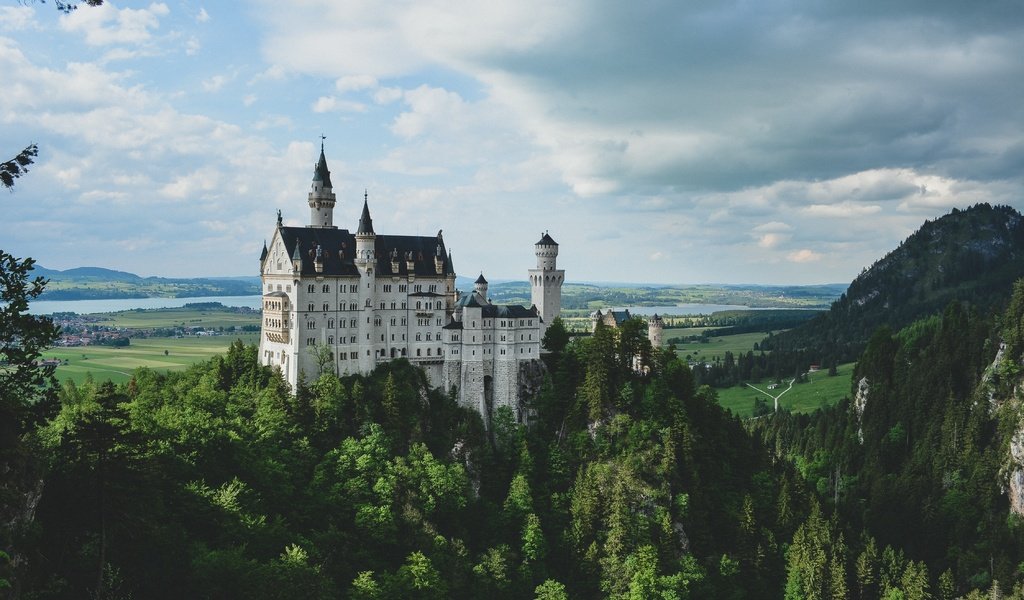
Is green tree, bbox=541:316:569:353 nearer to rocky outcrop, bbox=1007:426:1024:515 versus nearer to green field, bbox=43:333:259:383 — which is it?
green field, bbox=43:333:259:383

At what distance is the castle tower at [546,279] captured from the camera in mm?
112375

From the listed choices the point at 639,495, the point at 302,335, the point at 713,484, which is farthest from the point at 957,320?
the point at 302,335

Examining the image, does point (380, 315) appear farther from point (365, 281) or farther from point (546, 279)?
point (546, 279)

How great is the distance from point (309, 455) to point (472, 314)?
87.9 feet

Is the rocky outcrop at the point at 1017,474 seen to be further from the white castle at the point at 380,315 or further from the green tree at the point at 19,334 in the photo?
the green tree at the point at 19,334

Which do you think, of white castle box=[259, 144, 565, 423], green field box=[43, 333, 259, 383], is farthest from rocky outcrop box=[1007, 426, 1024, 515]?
green field box=[43, 333, 259, 383]

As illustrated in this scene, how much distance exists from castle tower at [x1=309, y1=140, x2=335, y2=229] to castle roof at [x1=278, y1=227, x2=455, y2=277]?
339 centimetres

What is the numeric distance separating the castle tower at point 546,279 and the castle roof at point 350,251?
44.7 ft

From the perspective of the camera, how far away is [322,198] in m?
103

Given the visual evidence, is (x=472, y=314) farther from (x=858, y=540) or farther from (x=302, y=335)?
(x=858, y=540)

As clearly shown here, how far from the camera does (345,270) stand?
320 feet

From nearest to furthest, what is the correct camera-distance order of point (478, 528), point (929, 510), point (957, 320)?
point (478, 528), point (929, 510), point (957, 320)

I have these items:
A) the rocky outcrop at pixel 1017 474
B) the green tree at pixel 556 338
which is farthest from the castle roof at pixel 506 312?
the rocky outcrop at pixel 1017 474

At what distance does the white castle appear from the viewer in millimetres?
94625
